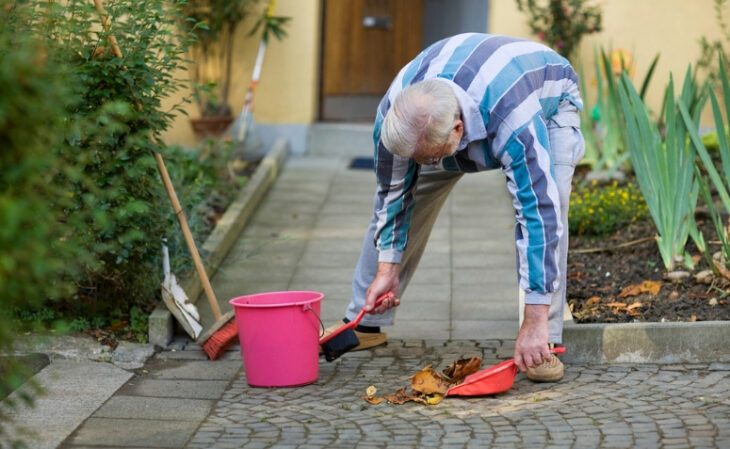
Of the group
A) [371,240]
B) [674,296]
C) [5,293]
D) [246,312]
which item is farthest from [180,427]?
[674,296]

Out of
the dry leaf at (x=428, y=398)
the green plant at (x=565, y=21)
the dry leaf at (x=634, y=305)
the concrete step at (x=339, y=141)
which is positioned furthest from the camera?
the concrete step at (x=339, y=141)

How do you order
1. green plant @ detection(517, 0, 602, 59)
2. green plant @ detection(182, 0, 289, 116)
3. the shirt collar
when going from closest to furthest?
the shirt collar, green plant @ detection(517, 0, 602, 59), green plant @ detection(182, 0, 289, 116)

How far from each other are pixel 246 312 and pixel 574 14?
568 cm

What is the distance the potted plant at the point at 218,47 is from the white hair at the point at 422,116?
Result: 5583mm

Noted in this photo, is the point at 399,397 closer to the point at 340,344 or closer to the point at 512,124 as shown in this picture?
the point at 340,344

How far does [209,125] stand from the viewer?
9109mm

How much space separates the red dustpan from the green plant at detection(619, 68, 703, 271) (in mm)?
1325

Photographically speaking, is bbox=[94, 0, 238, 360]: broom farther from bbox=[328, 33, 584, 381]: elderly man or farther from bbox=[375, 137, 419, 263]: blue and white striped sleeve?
bbox=[375, 137, 419, 263]: blue and white striped sleeve

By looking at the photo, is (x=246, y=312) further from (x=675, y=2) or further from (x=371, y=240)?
(x=675, y=2)

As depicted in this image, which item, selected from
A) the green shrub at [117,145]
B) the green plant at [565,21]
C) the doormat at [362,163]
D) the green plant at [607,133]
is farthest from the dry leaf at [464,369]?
→ the green plant at [565,21]

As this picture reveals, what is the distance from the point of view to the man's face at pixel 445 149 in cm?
348

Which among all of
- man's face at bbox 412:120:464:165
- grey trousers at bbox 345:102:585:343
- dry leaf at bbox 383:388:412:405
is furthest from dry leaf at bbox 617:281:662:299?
man's face at bbox 412:120:464:165

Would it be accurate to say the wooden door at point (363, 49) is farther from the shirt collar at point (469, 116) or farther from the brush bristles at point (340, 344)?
the shirt collar at point (469, 116)

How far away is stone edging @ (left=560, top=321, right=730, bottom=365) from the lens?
14.0 feet
